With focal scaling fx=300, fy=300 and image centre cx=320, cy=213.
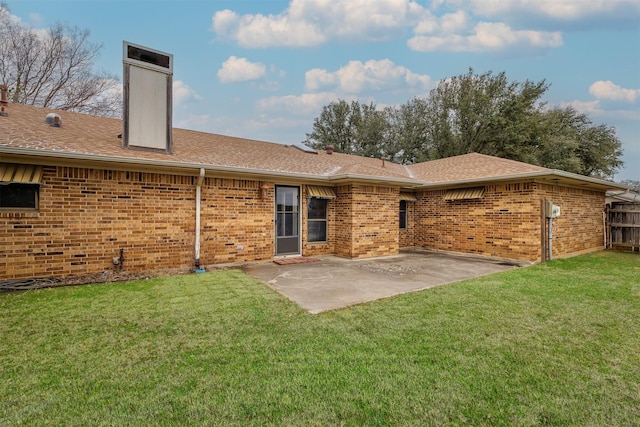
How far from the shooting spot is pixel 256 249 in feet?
27.5

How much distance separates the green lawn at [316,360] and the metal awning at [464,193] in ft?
17.2

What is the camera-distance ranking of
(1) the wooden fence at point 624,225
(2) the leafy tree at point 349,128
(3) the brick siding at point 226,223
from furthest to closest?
1. (2) the leafy tree at point 349,128
2. (1) the wooden fence at point 624,225
3. (3) the brick siding at point 226,223

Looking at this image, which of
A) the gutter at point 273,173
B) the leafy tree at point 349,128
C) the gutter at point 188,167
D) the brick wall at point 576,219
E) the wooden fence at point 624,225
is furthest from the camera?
the leafy tree at point 349,128

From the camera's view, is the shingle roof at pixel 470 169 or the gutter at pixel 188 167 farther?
the shingle roof at pixel 470 169

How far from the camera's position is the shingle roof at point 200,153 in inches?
233

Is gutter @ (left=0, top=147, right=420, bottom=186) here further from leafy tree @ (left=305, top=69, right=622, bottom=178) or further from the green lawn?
leafy tree @ (left=305, top=69, right=622, bottom=178)

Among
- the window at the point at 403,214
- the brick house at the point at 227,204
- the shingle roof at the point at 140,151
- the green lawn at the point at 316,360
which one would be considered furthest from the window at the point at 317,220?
the green lawn at the point at 316,360

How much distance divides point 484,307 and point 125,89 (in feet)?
28.2

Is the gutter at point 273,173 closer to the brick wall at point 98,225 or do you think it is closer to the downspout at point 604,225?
the brick wall at point 98,225

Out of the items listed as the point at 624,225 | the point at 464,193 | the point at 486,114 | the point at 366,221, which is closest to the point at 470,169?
the point at 464,193

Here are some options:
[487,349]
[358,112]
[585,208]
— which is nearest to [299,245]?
[487,349]

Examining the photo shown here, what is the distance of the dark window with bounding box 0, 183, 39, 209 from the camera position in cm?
559

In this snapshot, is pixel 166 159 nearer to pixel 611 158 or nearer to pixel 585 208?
pixel 585 208

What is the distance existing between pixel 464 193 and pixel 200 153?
332 inches
